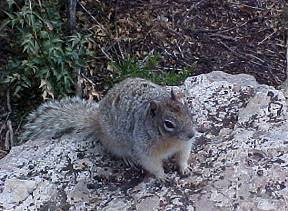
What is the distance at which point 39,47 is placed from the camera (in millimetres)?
5148

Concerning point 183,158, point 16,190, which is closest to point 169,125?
point 183,158

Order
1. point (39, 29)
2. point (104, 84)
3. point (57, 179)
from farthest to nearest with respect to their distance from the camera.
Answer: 1. point (104, 84)
2. point (39, 29)
3. point (57, 179)

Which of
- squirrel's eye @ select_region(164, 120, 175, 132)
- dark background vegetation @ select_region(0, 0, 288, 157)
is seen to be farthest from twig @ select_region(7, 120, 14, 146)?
squirrel's eye @ select_region(164, 120, 175, 132)

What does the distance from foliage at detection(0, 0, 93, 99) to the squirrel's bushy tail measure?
2.61ft

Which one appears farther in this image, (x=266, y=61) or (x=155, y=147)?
(x=266, y=61)

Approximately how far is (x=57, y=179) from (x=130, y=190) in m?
0.42

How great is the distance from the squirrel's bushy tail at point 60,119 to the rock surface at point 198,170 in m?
0.14

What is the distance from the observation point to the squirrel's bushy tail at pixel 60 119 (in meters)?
4.17

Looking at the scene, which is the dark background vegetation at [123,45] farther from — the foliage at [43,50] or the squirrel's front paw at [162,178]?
the squirrel's front paw at [162,178]

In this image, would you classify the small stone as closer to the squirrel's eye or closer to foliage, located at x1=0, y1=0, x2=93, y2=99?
the squirrel's eye

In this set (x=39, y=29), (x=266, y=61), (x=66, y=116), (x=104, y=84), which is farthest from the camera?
(x=266, y=61)

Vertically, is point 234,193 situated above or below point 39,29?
below

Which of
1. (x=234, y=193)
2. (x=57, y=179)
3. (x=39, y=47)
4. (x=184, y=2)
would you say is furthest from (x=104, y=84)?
(x=234, y=193)

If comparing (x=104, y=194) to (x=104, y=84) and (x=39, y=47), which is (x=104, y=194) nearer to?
(x=39, y=47)
